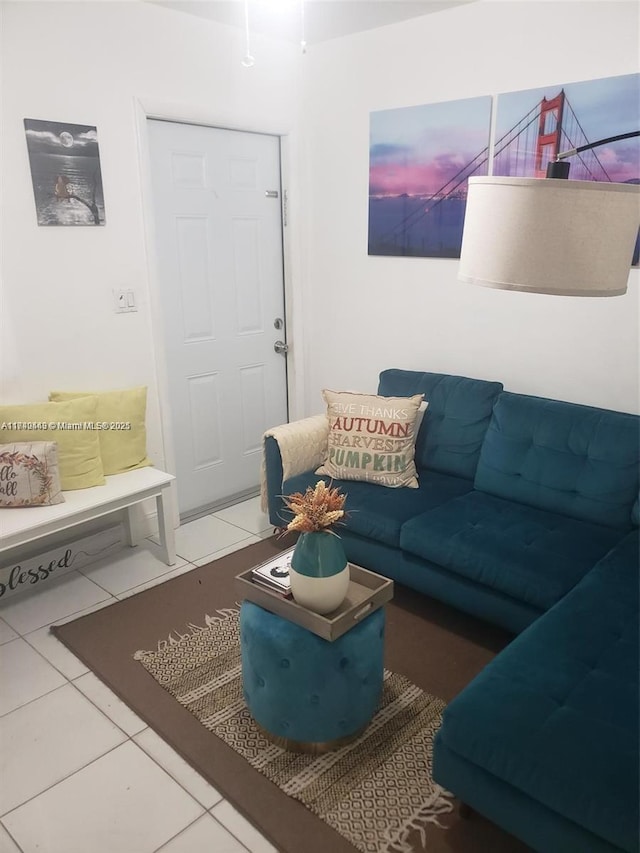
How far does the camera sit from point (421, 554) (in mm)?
2584

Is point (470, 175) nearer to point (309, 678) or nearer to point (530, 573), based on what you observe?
point (530, 573)

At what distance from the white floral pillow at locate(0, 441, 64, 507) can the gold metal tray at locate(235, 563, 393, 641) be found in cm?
110

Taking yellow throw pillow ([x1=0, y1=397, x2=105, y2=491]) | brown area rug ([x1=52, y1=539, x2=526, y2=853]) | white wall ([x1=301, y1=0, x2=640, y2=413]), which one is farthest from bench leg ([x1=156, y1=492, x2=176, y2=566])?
white wall ([x1=301, y1=0, x2=640, y2=413])

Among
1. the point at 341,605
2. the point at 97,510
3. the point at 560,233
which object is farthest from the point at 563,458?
the point at 97,510

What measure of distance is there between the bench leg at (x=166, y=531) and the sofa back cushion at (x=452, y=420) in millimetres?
1283

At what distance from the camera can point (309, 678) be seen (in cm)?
189

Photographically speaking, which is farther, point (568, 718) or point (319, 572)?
point (319, 572)

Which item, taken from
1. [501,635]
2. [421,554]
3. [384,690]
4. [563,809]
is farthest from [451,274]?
[563,809]

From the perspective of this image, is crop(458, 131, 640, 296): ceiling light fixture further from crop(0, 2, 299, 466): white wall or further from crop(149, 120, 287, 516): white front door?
crop(149, 120, 287, 516): white front door

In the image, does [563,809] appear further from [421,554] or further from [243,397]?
[243,397]

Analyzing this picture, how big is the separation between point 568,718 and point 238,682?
1.22 m

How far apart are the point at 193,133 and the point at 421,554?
2482 mm

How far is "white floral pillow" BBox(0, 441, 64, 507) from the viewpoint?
2619 mm

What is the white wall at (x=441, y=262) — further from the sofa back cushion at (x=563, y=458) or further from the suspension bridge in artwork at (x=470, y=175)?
the sofa back cushion at (x=563, y=458)
